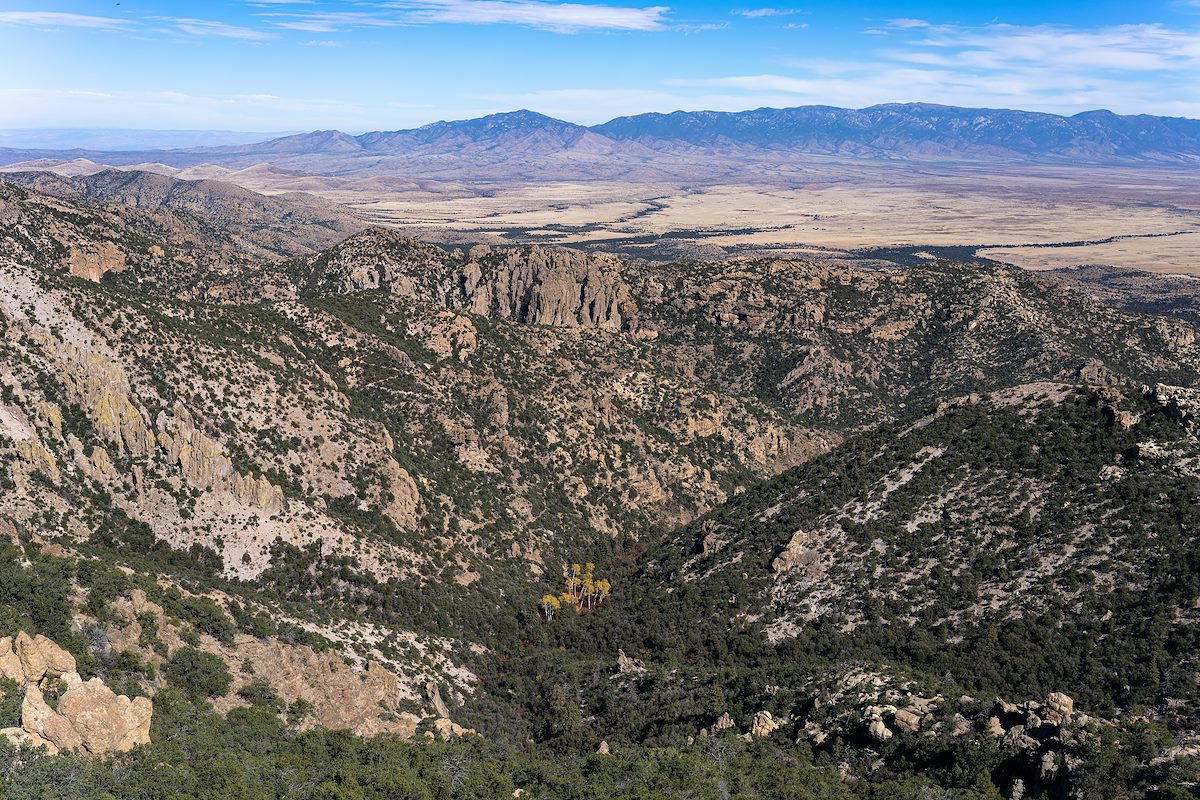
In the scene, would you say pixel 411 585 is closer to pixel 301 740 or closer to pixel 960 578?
pixel 301 740

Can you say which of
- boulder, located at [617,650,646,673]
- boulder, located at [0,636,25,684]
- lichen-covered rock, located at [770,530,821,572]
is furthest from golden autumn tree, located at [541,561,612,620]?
boulder, located at [0,636,25,684]

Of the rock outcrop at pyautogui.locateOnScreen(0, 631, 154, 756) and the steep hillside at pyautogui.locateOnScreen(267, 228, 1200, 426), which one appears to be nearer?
the rock outcrop at pyautogui.locateOnScreen(0, 631, 154, 756)

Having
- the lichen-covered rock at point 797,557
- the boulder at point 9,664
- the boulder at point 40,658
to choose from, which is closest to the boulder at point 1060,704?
the lichen-covered rock at point 797,557

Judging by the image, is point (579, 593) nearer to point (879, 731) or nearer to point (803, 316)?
point (879, 731)

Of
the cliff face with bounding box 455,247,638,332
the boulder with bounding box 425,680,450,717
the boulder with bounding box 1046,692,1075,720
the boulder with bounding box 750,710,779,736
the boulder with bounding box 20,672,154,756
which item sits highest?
the cliff face with bounding box 455,247,638,332

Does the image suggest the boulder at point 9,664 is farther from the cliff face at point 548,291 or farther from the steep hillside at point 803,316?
the cliff face at point 548,291

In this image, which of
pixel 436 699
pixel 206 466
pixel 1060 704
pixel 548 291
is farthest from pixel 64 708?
pixel 548 291

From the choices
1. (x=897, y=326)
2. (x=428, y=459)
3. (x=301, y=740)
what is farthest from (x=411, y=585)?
(x=897, y=326)

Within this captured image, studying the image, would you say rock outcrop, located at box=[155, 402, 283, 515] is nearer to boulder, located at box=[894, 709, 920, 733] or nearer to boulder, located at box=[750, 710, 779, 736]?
boulder, located at box=[750, 710, 779, 736]

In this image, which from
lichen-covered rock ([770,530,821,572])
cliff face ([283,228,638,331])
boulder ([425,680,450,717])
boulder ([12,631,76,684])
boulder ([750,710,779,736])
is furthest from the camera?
cliff face ([283,228,638,331])

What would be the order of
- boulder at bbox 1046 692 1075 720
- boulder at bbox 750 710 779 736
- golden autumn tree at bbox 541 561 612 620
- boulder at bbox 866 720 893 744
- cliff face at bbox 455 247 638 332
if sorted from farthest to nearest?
cliff face at bbox 455 247 638 332, golden autumn tree at bbox 541 561 612 620, boulder at bbox 750 710 779 736, boulder at bbox 866 720 893 744, boulder at bbox 1046 692 1075 720
